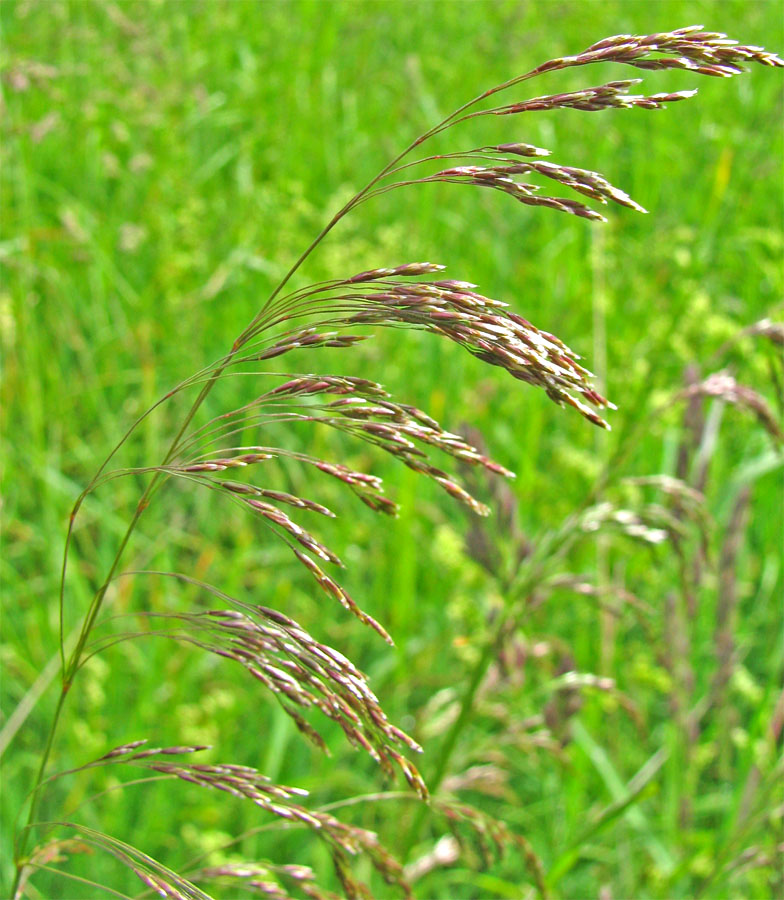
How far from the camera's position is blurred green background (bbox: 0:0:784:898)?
2182mm

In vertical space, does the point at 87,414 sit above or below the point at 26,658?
above

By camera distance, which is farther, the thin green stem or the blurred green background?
the blurred green background

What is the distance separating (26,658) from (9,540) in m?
0.48

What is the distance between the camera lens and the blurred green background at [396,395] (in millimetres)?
2182

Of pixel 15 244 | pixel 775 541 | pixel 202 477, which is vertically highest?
pixel 202 477

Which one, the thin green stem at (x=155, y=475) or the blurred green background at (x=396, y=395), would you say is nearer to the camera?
the thin green stem at (x=155, y=475)

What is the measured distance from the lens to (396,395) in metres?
3.17

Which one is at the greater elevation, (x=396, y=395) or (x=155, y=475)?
(x=155, y=475)

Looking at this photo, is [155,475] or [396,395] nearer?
[155,475]

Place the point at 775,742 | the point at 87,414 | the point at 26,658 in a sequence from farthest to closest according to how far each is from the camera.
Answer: the point at 87,414 < the point at 26,658 < the point at 775,742

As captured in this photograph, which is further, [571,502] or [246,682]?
[571,502]

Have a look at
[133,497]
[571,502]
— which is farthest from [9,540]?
[571,502]

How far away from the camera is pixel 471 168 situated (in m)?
0.84

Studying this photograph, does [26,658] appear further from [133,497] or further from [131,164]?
[131,164]
